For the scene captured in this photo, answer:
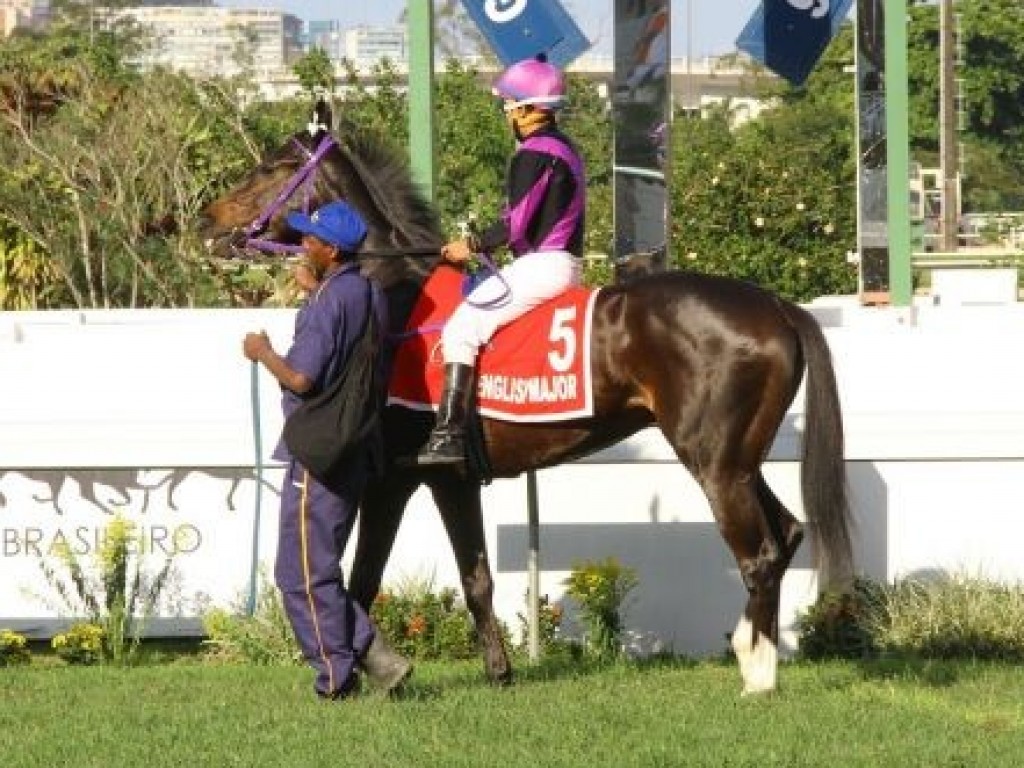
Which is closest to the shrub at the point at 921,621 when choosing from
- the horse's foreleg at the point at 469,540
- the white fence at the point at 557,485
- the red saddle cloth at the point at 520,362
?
the white fence at the point at 557,485

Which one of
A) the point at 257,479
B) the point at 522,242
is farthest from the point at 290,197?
the point at 257,479

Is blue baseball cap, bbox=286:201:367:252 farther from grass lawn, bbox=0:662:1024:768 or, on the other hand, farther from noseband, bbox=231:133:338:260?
grass lawn, bbox=0:662:1024:768

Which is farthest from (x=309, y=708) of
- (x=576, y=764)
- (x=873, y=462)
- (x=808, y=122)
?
(x=808, y=122)

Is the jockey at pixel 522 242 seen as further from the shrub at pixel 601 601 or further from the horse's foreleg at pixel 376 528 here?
the shrub at pixel 601 601

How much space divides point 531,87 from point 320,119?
3.70ft

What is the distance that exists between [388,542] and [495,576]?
4.31 feet

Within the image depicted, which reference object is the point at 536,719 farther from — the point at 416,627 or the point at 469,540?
the point at 416,627

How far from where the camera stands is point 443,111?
30484mm

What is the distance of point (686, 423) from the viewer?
9.34 meters

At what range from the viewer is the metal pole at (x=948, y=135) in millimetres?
46188

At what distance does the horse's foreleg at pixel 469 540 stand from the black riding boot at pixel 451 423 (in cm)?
25

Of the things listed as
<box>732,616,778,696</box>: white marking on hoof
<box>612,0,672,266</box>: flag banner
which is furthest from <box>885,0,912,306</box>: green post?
<box>732,616,778,696</box>: white marking on hoof

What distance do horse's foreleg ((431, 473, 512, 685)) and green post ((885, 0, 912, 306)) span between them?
4838 millimetres

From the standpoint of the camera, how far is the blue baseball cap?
9047mm
